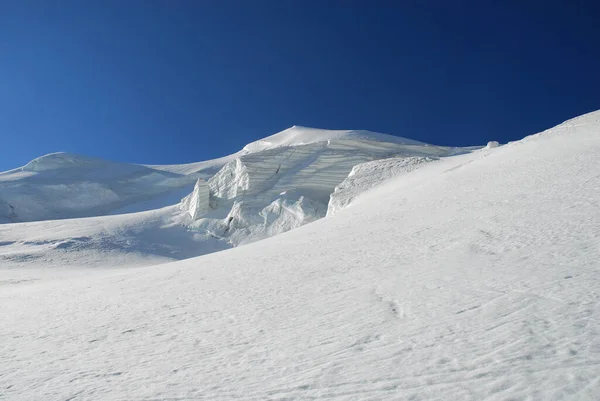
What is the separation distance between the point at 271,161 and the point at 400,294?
97.7 feet

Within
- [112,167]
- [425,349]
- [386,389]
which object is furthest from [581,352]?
[112,167]

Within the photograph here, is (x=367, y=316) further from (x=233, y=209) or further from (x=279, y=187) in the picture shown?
(x=279, y=187)

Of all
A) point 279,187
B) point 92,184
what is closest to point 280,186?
point 279,187

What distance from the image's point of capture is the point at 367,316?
5898 millimetres

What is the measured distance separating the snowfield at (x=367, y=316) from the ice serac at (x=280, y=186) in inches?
564

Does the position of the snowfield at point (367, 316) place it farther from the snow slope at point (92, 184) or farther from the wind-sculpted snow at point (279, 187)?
the snow slope at point (92, 184)

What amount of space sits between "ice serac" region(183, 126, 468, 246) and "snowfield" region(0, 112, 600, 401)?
47.0 ft

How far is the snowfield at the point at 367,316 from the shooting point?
13.2 ft

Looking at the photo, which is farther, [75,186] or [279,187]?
[75,186]

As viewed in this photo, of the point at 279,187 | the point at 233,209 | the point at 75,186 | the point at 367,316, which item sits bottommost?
the point at 367,316

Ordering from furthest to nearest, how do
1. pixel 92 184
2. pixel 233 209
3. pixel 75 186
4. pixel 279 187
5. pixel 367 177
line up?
pixel 92 184 < pixel 75 186 < pixel 279 187 < pixel 233 209 < pixel 367 177

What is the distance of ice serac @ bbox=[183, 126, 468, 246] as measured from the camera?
98.6 feet

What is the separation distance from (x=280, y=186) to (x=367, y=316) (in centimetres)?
2772

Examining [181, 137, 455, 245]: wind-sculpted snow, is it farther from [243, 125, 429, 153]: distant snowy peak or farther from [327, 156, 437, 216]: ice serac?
[243, 125, 429, 153]: distant snowy peak
